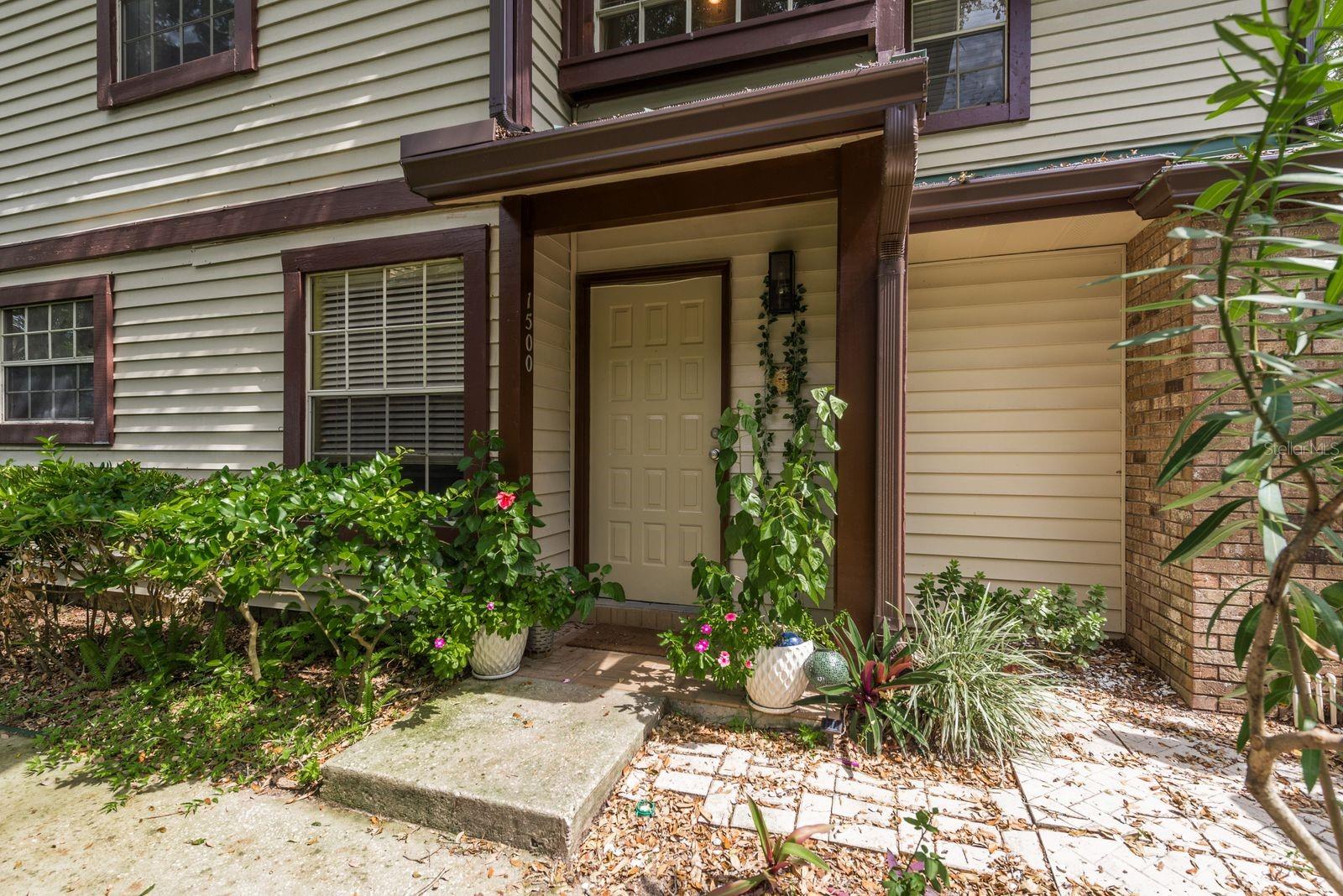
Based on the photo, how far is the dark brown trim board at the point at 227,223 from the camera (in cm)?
363

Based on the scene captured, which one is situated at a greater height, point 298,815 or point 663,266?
point 663,266

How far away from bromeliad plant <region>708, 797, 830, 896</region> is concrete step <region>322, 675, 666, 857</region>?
1.89 feet

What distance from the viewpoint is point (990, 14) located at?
3832mm

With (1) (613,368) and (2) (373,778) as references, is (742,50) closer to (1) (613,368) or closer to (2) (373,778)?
(1) (613,368)

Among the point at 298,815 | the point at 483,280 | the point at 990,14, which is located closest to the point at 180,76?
the point at 483,280

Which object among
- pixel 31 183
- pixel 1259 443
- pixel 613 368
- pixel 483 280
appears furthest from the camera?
pixel 31 183

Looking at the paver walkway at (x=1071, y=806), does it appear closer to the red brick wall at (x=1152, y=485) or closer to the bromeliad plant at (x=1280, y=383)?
the red brick wall at (x=1152, y=485)

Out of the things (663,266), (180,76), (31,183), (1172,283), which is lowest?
(1172,283)

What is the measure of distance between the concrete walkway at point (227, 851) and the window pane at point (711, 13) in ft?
14.0

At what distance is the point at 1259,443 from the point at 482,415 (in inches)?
125

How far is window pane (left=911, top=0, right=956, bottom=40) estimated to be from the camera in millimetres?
3908

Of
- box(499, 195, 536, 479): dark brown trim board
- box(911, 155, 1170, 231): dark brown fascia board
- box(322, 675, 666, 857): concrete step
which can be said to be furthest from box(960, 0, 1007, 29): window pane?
box(322, 675, 666, 857): concrete step

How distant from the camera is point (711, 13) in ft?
11.9

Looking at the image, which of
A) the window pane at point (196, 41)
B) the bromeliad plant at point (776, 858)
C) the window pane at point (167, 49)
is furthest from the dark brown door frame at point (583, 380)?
the window pane at point (167, 49)
